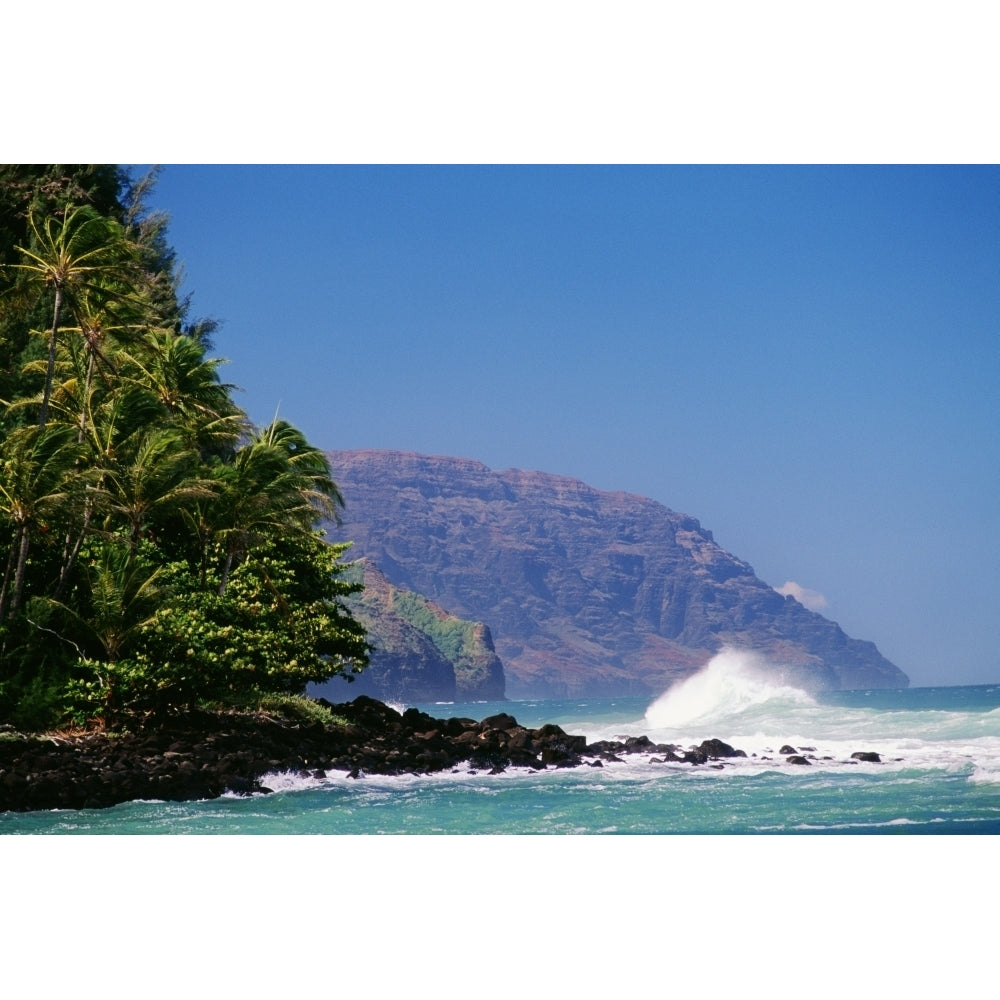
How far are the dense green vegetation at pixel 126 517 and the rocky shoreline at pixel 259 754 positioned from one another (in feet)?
2.18

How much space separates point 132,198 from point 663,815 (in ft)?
59.4

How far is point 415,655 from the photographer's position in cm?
6156

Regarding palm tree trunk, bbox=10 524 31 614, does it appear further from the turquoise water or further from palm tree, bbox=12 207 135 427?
the turquoise water

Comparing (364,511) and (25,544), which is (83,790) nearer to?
(25,544)

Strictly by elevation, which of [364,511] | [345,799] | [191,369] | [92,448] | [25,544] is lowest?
[345,799]

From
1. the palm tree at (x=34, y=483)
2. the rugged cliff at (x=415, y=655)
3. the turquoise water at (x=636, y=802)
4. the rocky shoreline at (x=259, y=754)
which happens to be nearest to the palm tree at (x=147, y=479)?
the palm tree at (x=34, y=483)

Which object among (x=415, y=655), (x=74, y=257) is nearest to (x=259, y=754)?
(x=74, y=257)

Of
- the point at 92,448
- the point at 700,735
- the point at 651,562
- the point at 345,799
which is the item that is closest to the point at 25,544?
the point at 92,448

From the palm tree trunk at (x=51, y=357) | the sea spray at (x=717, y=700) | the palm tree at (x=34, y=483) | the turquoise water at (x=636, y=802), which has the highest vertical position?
the palm tree trunk at (x=51, y=357)

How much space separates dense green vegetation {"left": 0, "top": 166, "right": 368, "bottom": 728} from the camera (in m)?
11.5

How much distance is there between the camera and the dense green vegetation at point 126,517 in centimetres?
1147

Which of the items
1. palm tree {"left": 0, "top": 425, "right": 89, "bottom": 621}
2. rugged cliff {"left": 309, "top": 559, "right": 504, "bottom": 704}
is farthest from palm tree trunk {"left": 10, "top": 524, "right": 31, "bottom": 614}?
rugged cliff {"left": 309, "top": 559, "right": 504, "bottom": 704}

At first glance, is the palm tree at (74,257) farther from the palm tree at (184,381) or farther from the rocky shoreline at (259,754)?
the rocky shoreline at (259,754)

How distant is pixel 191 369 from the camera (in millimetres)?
A: 16453
